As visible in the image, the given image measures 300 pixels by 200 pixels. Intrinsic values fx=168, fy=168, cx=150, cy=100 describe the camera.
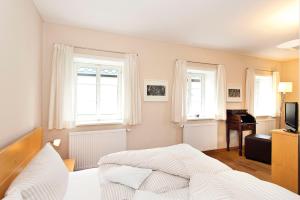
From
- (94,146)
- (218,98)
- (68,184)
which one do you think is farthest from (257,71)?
(68,184)

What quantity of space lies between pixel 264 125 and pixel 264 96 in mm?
855

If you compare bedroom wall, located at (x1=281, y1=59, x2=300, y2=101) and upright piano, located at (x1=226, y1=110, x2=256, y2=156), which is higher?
bedroom wall, located at (x1=281, y1=59, x2=300, y2=101)

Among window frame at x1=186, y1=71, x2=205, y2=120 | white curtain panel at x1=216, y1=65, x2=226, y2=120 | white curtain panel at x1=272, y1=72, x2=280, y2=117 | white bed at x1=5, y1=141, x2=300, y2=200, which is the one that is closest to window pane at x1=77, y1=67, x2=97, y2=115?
white bed at x1=5, y1=141, x2=300, y2=200

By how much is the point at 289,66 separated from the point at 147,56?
4347 mm

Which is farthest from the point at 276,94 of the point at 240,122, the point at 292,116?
the point at 292,116

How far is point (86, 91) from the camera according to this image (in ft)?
9.91

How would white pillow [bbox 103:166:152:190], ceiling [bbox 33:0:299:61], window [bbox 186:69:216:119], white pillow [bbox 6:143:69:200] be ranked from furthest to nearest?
window [bbox 186:69:216:119], ceiling [bbox 33:0:299:61], white pillow [bbox 103:166:152:190], white pillow [bbox 6:143:69:200]

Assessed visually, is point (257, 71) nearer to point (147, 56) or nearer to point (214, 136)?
point (214, 136)

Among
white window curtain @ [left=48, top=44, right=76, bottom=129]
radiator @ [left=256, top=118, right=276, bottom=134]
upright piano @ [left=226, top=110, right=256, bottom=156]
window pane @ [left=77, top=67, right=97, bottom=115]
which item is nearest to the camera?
white window curtain @ [left=48, top=44, right=76, bottom=129]

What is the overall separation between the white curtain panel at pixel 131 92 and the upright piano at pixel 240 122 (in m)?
2.35

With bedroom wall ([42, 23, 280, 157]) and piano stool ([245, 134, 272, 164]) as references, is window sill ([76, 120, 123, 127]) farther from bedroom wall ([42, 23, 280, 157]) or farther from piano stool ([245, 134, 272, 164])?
piano stool ([245, 134, 272, 164])

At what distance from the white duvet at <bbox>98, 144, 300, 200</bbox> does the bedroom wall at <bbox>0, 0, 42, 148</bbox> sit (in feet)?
2.99

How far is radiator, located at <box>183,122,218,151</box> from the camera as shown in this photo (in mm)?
3616

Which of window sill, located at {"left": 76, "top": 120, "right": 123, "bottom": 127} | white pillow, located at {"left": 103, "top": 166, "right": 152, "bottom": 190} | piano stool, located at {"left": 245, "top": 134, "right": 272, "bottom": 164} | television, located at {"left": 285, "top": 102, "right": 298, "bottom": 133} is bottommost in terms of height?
piano stool, located at {"left": 245, "top": 134, "right": 272, "bottom": 164}
